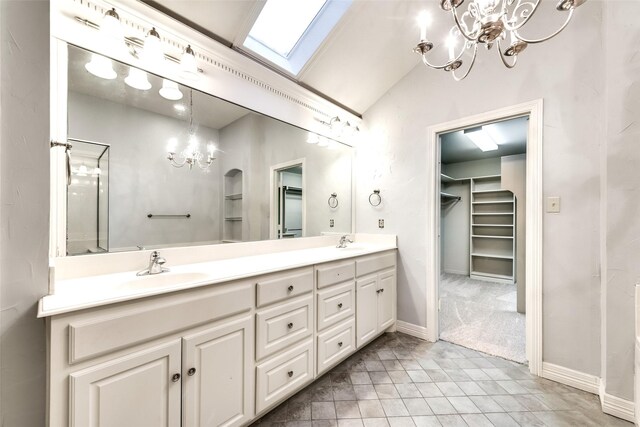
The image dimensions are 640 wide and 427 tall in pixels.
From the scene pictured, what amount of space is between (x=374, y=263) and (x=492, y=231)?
3.71 m

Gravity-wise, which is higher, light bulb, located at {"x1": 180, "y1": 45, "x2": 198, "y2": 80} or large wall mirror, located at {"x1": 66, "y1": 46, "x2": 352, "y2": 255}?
light bulb, located at {"x1": 180, "y1": 45, "x2": 198, "y2": 80}

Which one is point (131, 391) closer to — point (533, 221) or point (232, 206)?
point (232, 206)

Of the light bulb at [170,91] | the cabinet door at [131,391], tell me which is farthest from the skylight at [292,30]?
the cabinet door at [131,391]

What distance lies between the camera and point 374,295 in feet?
7.20

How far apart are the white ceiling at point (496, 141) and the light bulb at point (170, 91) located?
2366mm

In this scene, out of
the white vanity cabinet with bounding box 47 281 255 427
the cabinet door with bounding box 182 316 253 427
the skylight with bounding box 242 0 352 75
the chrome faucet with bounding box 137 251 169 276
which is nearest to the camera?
the white vanity cabinet with bounding box 47 281 255 427

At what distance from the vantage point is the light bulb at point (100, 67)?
50.3 inches

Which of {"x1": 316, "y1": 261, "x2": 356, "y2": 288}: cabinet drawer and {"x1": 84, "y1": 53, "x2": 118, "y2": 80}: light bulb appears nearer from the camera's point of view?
{"x1": 84, "y1": 53, "x2": 118, "y2": 80}: light bulb

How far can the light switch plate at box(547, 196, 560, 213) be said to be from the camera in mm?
1772

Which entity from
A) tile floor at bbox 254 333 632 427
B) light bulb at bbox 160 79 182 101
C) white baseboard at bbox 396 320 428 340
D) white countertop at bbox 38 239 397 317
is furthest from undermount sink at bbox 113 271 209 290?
white baseboard at bbox 396 320 428 340

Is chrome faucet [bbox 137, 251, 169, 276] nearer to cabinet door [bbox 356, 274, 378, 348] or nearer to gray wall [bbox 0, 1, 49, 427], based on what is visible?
gray wall [bbox 0, 1, 49, 427]

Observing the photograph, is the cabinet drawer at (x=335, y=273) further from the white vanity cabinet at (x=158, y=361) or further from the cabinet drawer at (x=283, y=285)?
the white vanity cabinet at (x=158, y=361)

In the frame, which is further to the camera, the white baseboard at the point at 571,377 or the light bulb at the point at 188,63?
the white baseboard at the point at 571,377

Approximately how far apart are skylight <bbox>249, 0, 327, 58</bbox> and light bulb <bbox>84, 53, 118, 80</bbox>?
97cm
